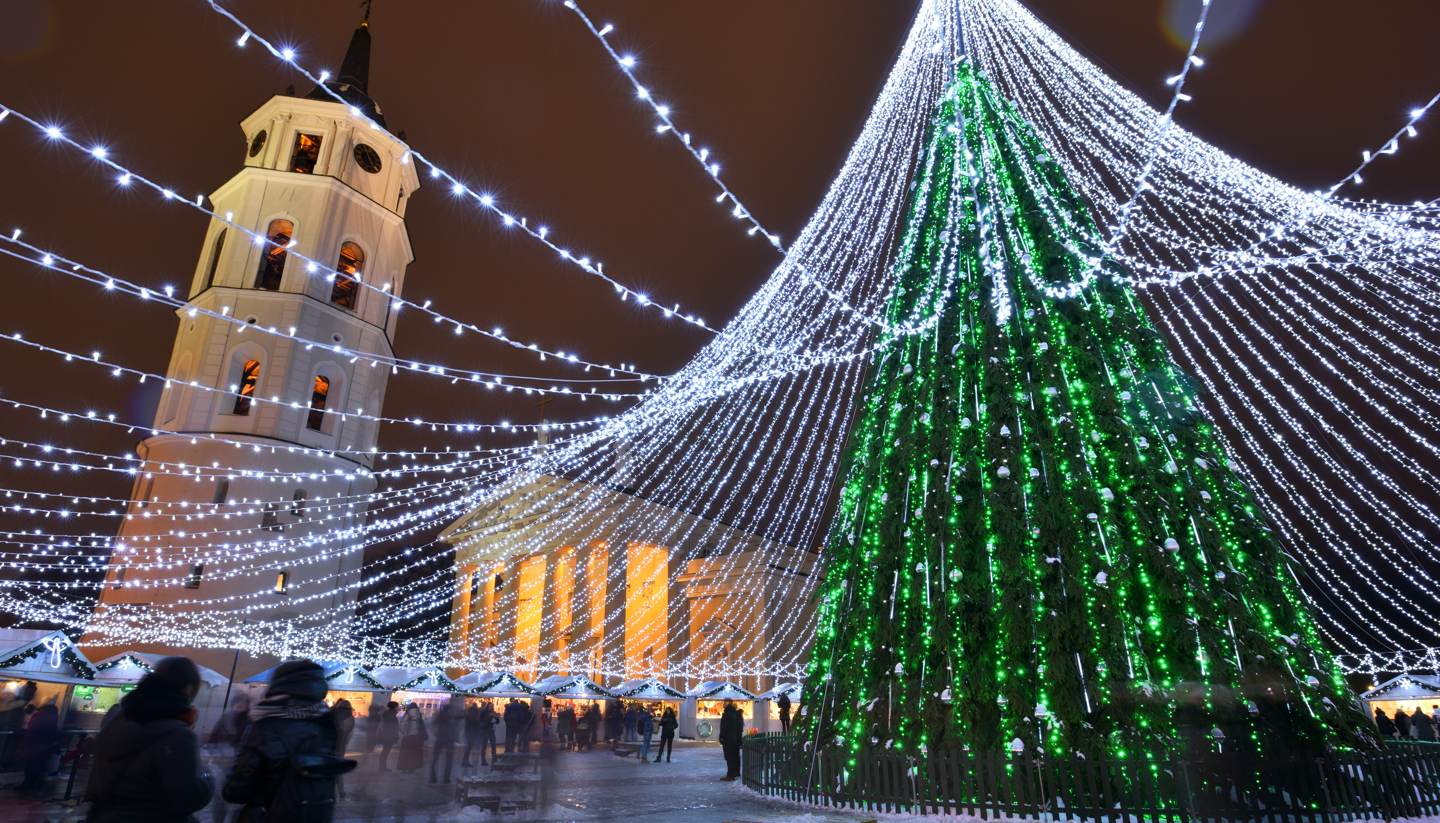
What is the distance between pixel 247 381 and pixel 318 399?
2.15 m

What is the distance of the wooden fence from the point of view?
658cm

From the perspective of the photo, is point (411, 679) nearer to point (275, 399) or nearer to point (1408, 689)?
point (275, 399)

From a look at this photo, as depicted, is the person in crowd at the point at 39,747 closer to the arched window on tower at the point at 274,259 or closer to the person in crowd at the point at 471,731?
the person in crowd at the point at 471,731

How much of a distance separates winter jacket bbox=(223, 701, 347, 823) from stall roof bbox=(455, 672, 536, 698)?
21.0m

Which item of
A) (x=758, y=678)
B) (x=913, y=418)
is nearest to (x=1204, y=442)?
(x=913, y=418)

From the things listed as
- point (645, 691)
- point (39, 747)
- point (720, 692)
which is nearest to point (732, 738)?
point (39, 747)

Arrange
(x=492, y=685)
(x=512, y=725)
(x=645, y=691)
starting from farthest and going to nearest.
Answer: (x=645, y=691) → (x=492, y=685) → (x=512, y=725)

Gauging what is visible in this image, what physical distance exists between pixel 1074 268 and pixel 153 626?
25293 millimetres

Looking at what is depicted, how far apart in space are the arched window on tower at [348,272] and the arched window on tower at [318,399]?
2.82m

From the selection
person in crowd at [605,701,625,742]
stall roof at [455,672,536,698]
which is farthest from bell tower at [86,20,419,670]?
person in crowd at [605,701,625,742]

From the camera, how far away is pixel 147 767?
3180mm

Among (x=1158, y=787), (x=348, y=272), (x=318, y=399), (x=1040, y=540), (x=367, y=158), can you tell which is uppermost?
(x=367, y=158)

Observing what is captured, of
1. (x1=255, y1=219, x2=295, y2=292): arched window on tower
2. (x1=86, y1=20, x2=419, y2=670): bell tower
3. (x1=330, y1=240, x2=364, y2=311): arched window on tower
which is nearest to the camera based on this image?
(x1=86, y1=20, x2=419, y2=670): bell tower

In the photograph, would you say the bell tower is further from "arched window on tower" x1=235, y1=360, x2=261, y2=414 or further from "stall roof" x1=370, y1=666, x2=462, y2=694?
"stall roof" x1=370, y1=666, x2=462, y2=694
